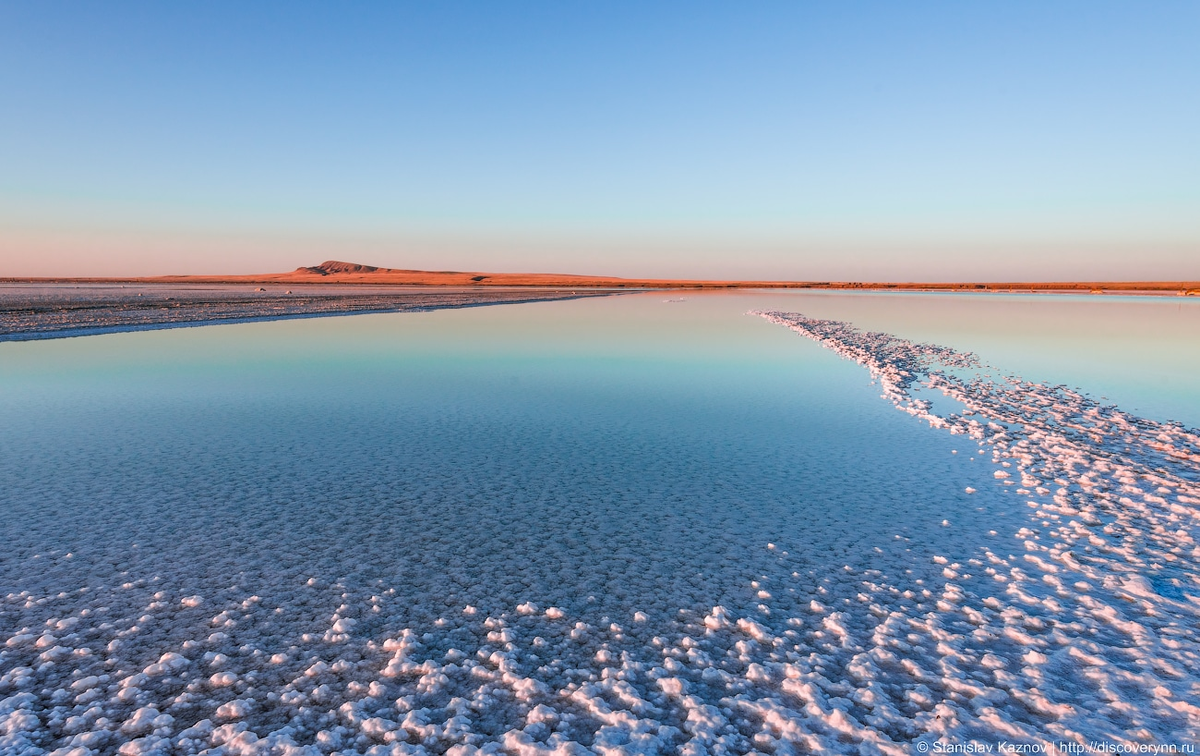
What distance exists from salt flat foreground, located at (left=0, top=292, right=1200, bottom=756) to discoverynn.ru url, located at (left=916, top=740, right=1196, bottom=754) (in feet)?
0.21

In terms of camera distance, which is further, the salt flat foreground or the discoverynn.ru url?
the salt flat foreground

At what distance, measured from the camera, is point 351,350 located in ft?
62.8

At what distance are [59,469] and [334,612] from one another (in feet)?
17.5

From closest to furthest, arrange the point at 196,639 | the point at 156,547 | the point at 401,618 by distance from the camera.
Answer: the point at 196,639, the point at 401,618, the point at 156,547

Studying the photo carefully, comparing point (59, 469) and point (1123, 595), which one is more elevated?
point (59, 469)

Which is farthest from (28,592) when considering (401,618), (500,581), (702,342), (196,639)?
(702,342)

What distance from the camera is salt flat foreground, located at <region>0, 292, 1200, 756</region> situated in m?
3.43

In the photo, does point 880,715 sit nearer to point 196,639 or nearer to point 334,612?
point 334,612

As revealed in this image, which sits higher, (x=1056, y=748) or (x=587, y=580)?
(x=587, y=580)

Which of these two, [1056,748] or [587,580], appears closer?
[1056,748]

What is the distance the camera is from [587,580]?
4949 millimetres

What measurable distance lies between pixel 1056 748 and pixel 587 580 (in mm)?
3048

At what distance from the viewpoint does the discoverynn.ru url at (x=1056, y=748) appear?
3.21 m

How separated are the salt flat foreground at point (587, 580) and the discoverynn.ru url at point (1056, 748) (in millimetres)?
65
